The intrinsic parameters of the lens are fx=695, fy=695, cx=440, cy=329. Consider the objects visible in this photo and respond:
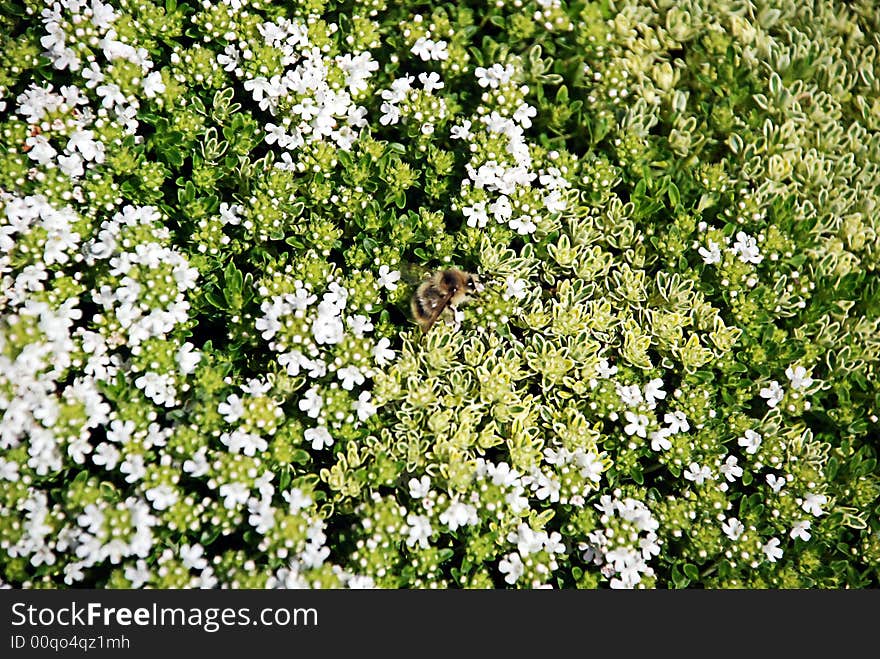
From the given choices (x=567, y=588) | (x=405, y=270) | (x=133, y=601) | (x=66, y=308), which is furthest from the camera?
(x=405, y=270)

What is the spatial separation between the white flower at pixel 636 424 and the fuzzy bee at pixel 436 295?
0.93m

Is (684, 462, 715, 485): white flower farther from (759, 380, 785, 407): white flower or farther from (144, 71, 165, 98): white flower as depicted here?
(144, 71, 165, 98): white flower

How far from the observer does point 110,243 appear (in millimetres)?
2902

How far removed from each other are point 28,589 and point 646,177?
10.4ft

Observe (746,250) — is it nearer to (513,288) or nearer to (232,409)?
(513,288)

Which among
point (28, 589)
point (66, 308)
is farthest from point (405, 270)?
point (28, 589)

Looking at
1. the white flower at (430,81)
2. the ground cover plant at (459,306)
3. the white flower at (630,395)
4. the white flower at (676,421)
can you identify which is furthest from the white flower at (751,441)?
the white flower at (430,81)

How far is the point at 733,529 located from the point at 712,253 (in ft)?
4.13

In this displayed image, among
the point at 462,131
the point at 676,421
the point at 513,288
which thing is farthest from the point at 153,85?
the point at 676,421

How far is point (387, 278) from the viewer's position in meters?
3.11

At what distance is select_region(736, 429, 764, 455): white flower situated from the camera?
125 inches

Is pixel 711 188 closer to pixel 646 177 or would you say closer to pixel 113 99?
pixel 646 177

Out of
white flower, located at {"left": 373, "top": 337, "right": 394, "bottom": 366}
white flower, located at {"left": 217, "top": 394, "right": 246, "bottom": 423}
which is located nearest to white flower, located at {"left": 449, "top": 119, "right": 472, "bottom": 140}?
white flower, located at {"left": 373, "top": 337, "right": 394, "bottom": 366}

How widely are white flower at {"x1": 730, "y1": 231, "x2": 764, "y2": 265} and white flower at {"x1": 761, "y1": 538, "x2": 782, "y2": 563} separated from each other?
4.17 feet
